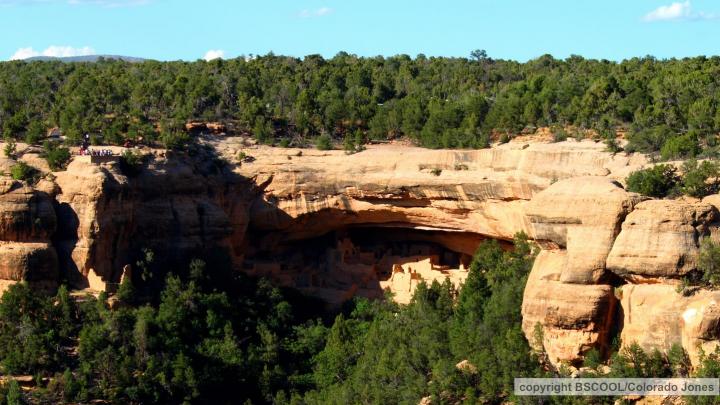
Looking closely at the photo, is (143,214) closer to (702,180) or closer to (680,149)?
(680,149)

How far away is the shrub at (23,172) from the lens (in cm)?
3141

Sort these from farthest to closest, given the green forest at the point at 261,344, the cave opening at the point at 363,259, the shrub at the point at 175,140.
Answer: the cave opening at the point at 363,259
the shrub at the point at 175,140
the green forest at the point at 261,344

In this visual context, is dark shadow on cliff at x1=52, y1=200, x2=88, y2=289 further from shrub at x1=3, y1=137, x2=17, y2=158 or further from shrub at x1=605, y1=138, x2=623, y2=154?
shrub at x1=605, y1=138, x2=623, y2=154

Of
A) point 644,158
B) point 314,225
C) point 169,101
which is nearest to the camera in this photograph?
point 644,158

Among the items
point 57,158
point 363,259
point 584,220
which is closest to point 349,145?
point 363,259

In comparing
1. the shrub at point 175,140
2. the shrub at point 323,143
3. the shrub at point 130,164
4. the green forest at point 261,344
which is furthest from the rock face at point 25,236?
the shrub at point 323,143

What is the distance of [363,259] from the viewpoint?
36.5m

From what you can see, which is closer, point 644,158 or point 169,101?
point 644,158

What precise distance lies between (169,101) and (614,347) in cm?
1667

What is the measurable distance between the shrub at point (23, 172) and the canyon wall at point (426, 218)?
34cm

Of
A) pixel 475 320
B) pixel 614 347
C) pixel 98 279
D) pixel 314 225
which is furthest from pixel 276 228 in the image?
pixel 614 347

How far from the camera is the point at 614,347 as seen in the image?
25781mm

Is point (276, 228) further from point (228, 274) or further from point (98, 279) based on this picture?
point (98, 279)

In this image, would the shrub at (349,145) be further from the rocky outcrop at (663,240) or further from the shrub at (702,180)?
the rocky outcrop at (663,240)
